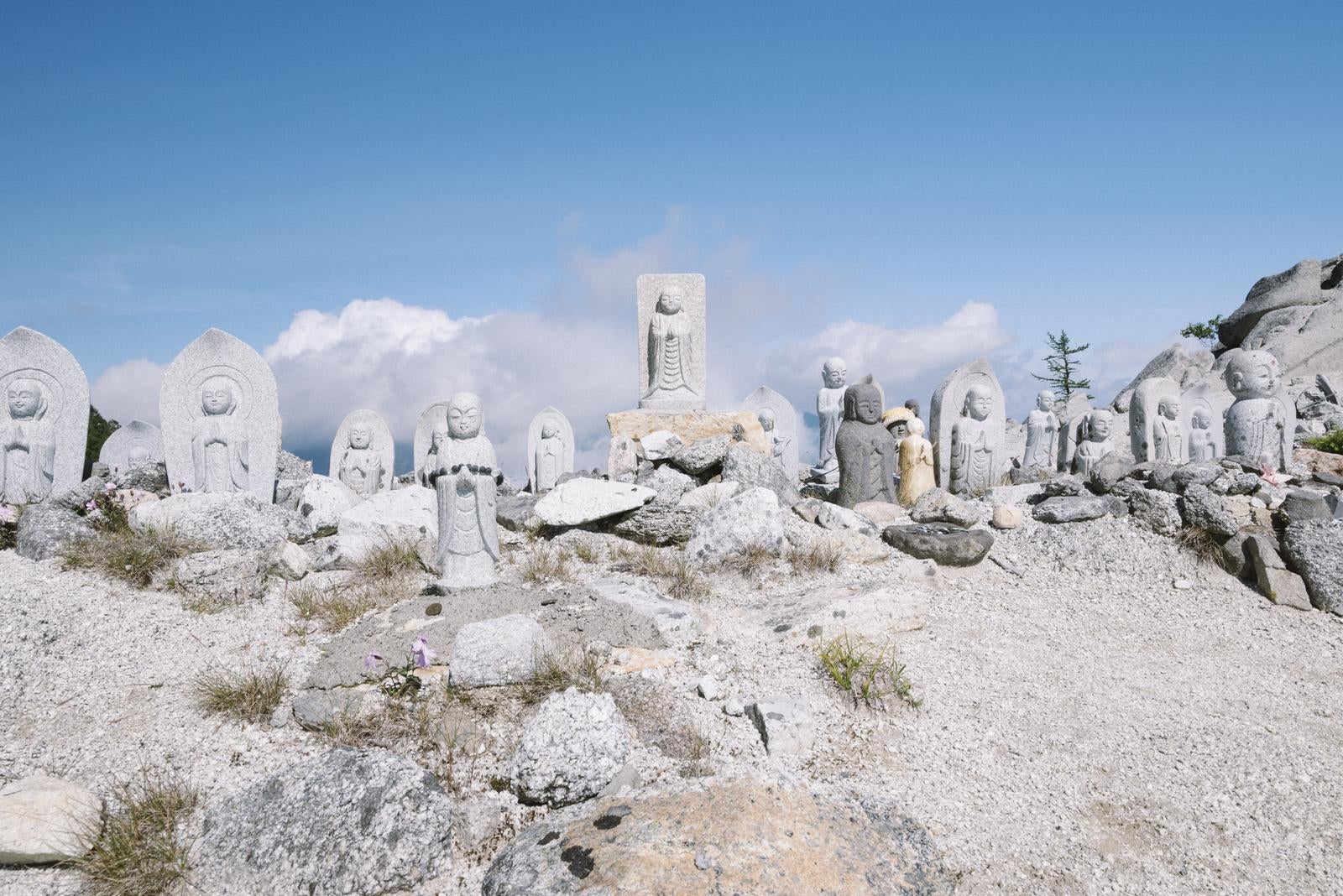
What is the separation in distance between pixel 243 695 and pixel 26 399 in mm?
7196

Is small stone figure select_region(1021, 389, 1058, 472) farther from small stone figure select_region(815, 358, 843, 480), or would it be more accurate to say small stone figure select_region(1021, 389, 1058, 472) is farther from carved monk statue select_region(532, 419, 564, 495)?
carved monk statue select_region(532, 419, 564, 495)

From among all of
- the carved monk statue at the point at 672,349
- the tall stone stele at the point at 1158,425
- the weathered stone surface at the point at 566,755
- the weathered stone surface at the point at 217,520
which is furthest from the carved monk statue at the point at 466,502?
the tall stone stele at the point at 1158,425

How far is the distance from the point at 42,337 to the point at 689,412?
7.72 meters

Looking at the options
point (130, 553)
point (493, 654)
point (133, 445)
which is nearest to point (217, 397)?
point (130, 553)

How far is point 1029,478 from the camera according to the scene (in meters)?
11.3

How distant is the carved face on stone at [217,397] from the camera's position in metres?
A: 8.57

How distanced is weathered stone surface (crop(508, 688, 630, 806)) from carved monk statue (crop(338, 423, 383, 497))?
830cm

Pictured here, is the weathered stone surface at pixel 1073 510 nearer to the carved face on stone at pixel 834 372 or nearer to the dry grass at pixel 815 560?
the dry grass at pixel 815 560

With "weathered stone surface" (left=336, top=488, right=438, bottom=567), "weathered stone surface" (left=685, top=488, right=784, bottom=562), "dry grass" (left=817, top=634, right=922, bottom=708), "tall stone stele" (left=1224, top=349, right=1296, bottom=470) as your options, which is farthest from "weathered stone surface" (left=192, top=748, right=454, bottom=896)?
"tall stone stele" (left=1224, top=349, right=1296, bottom=470)

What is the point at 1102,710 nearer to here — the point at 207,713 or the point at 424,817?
the point at 424,817

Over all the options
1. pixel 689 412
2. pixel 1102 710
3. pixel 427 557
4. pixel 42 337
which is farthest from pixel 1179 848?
pixel 42 337

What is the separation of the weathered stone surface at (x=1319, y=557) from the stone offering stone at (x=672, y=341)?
6.48 meters

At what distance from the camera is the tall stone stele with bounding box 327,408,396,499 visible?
10.9 meters

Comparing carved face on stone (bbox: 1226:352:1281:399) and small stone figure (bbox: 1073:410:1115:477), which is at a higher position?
carved face on stone (bbox: 1226:352:1281:399)
